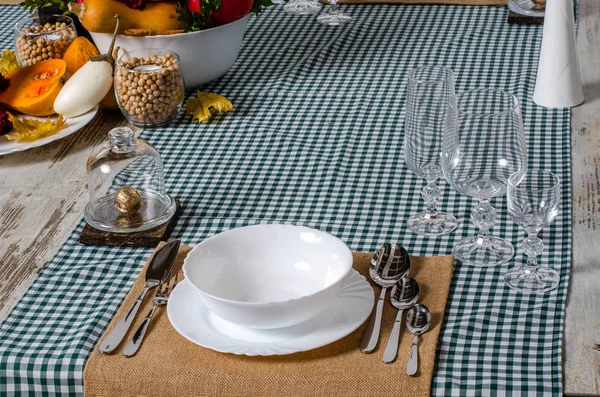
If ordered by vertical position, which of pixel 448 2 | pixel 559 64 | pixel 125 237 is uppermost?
pixel 125 237

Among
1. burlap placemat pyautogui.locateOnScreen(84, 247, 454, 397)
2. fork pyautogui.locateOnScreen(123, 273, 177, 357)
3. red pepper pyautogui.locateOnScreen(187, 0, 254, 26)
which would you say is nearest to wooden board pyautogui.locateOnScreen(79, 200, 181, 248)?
fork pyautogui.locateOnScreen(123, 273, 177, 357)

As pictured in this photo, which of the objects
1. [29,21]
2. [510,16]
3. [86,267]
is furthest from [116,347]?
[510,16]

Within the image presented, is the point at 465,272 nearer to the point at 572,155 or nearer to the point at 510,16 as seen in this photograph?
the point at 572,155

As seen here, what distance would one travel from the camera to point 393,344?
0.90m

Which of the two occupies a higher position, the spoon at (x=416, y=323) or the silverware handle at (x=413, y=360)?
the silverware handle at (x=413, y=360)

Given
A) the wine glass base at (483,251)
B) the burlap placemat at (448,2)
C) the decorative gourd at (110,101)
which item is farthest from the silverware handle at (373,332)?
the burlap placemat at (448,2)

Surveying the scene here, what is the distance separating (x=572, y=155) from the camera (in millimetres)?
1363

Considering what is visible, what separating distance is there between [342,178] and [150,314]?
461 mm

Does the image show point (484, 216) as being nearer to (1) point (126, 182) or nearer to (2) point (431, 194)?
(2) point (431, 194)

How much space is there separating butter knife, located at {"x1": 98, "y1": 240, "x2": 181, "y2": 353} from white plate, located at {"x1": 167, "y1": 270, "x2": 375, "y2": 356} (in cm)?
6

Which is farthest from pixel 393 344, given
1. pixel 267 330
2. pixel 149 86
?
pixel 149 86

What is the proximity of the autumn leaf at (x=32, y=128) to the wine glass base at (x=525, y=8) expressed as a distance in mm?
1082

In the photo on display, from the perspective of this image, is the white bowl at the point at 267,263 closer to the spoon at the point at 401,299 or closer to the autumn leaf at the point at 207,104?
the spoon at the point at 401,299

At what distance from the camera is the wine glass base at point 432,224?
1.16 meters
